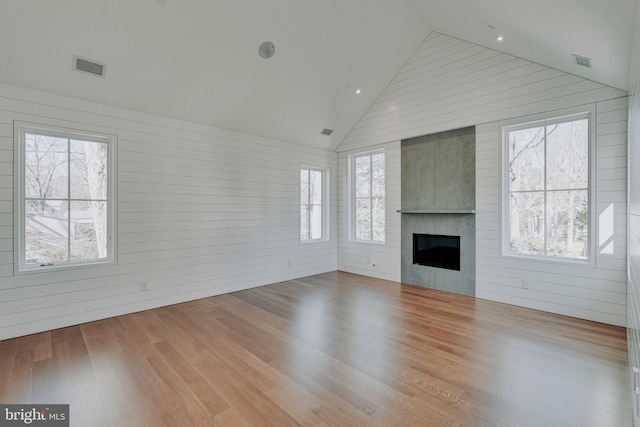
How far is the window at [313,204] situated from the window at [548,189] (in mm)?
3634

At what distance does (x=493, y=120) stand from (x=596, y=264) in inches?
94.1

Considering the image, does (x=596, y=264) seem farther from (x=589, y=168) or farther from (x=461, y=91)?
(x=461, y=91)

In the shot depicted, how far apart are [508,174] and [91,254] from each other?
6080mm

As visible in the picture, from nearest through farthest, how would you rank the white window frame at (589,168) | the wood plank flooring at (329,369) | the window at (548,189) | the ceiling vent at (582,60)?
1. the wood plank flooring at (329,369)
2. the ceiling vent at (582,60)
3. the white window frame at (589,168)
4. the window at (548,189)

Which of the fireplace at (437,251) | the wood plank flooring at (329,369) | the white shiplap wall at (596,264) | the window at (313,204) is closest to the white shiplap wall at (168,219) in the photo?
the window at (313,204)

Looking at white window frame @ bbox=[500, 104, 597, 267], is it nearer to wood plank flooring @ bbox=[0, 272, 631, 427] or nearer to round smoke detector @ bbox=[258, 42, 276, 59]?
wood plank flooring @ bbox=[0, 272, 631, 427]

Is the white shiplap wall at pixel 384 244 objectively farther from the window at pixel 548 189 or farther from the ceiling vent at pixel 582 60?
the ceiling vent at pixel 582 60

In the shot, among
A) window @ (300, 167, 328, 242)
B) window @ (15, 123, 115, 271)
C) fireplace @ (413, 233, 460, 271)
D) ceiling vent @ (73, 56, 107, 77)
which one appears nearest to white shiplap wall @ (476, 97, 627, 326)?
fireplace @ (413, 233, 460, 271)

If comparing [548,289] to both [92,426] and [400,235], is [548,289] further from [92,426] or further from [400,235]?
[92,426]

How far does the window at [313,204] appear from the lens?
6504 mm

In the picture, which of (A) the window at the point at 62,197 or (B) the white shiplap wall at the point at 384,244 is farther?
(B) the white shiplap wall at the point at 384,244

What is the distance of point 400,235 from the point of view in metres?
5.81

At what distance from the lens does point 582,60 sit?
11.0 ft

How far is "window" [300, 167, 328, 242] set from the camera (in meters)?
6.50
